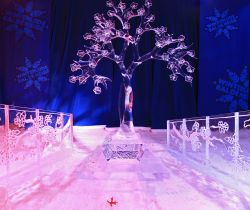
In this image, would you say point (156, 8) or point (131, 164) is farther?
point (156, 8)

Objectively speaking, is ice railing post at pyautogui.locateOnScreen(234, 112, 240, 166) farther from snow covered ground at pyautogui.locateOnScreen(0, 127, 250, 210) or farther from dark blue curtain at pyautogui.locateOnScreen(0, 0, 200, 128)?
dark blue curtain at pyautogui.locateOnScreen(0, 0, 200, 128)

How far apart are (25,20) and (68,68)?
4.28 ft

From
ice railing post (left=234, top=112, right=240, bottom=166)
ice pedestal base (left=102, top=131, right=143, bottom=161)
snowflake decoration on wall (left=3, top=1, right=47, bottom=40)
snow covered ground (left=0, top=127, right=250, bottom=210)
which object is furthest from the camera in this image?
snowflake decoration on wall (left=3, top=1, right=47, bottom=40)

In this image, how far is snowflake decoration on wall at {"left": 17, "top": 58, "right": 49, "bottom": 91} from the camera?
6699 mm

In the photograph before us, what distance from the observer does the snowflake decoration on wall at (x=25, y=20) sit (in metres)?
6.67

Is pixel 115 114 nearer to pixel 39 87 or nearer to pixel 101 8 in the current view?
pixel 39 87

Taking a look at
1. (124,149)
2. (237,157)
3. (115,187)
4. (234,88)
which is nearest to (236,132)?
(237,157)

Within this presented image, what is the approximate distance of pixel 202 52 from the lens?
6.70 m

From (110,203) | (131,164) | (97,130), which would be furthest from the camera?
(97,130)

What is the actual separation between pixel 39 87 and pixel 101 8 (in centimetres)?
207

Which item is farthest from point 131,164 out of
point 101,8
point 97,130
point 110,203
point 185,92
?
point 101,8

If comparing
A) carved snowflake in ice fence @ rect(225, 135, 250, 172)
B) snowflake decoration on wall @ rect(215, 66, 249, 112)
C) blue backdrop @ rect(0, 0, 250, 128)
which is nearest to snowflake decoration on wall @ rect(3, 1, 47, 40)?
blue backdrop @ rect(0, 0, 250, 128)

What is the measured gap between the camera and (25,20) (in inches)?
264

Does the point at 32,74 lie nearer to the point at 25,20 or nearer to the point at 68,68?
the point at 68,68
